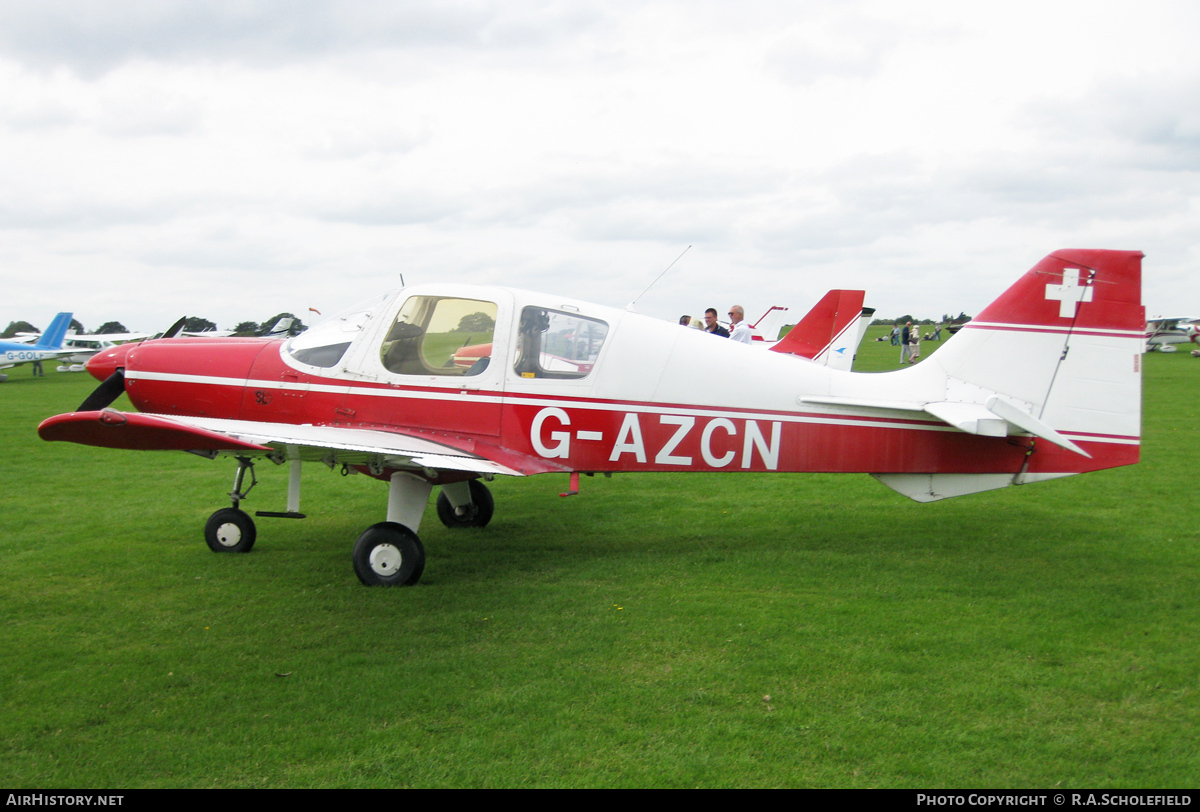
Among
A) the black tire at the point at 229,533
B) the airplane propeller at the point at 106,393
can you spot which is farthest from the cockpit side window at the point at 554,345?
the airplane propeller at the point at 106,393

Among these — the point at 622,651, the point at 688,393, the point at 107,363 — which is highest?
the point at 107,363

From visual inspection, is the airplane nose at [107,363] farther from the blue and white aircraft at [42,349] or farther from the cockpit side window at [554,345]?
the blue and white aircraft at [42,349]

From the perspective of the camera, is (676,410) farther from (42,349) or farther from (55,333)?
(55,333)

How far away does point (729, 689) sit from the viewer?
4.05m

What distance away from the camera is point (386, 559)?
5.82 meters

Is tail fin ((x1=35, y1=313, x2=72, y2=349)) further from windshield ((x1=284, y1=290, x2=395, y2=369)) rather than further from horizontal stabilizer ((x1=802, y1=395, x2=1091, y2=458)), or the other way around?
horizontal stabilizer ((x1=802, y1=395, x2=1091, y2=458))

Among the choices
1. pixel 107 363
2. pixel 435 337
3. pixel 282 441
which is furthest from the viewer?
pixel 107 363

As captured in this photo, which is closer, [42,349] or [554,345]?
[554,345]

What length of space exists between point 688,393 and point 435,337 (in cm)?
201

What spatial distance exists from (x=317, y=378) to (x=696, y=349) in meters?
2.98

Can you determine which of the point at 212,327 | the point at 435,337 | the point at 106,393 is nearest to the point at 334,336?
the point at 435,337

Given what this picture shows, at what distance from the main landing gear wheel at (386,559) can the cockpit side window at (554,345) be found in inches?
60.1

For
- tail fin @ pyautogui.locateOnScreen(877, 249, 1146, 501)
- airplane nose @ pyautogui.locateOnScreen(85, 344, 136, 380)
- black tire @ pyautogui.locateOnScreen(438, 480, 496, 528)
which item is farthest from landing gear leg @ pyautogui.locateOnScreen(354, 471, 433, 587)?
tail fin @ pyautogui.locateOnScreen(877, 249, 1146, 501)

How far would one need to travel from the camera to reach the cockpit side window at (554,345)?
20.3ft
